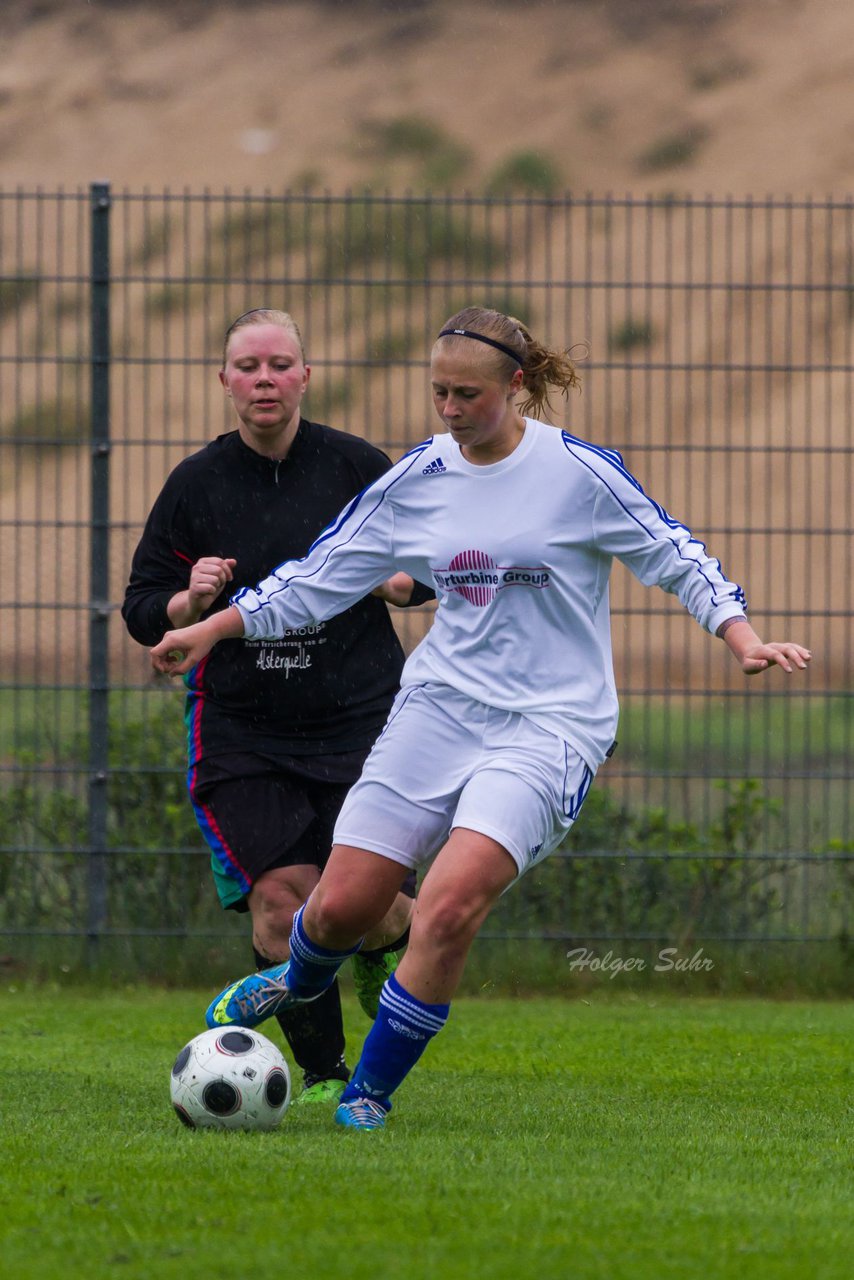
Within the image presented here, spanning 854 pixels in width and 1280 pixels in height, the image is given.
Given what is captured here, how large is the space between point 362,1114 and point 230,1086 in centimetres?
36

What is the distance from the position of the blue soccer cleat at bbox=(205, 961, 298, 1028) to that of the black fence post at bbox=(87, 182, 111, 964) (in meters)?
3.28

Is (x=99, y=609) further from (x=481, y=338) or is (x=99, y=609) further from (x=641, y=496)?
(x=641, y=496)

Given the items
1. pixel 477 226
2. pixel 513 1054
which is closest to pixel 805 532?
pixel 513 1054

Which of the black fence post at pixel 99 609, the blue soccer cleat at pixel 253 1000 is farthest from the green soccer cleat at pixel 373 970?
the black fence post at pixel 99 609

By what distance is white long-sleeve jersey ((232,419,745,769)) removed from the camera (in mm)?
5281

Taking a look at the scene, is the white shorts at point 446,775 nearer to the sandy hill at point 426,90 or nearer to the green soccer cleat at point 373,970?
the green soccer cleat at point 373,970

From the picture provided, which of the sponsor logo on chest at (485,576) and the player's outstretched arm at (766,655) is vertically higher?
the sponsor logo on chest at (485,576)

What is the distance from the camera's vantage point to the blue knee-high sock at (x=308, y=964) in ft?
18.1

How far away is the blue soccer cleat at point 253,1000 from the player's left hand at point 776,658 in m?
1.60

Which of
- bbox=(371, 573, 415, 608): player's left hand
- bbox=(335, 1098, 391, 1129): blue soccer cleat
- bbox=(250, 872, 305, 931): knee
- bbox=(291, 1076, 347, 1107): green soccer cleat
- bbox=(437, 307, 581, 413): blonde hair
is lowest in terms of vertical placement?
bbox=(291, 1076, 347, 1107): green soccer cleat

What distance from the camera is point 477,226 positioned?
187 ft

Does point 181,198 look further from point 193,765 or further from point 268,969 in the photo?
point 268,969

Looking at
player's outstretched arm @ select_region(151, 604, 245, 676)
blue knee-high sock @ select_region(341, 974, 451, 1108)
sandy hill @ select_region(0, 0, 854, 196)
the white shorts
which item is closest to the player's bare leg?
blue knee-high sock @ select_region(341, 974, 451, 1108)

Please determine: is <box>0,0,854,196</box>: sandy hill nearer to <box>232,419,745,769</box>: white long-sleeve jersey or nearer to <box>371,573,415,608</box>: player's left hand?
<box>371,573,415,608</box>: player's left hand
